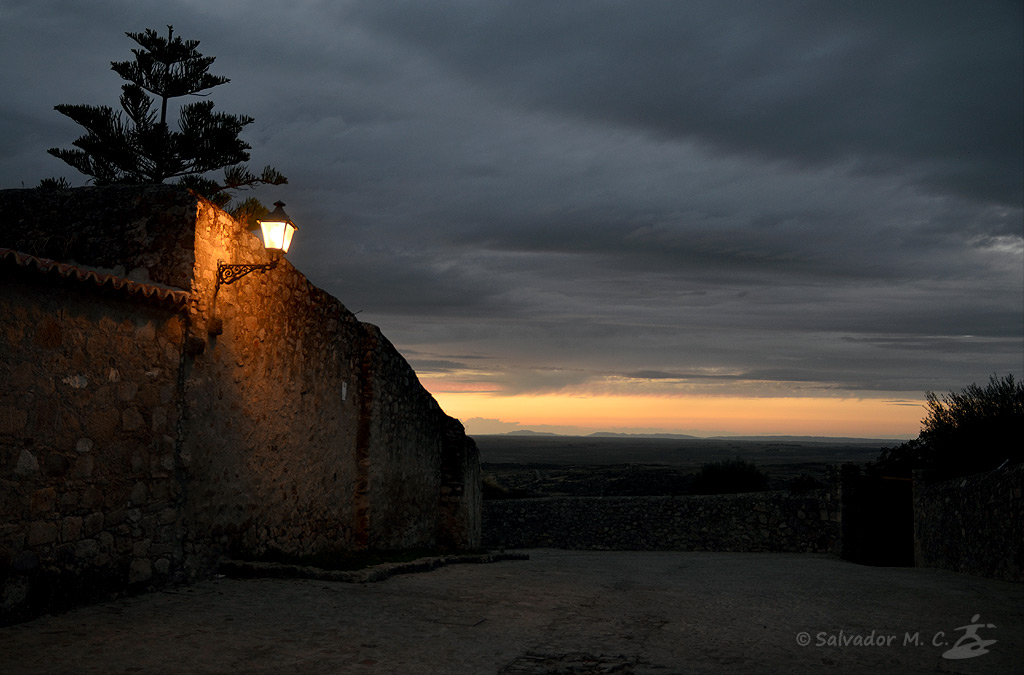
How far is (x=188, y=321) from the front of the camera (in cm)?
748

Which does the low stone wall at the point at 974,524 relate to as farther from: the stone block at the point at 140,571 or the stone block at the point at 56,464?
the stone block at the point at 56,464

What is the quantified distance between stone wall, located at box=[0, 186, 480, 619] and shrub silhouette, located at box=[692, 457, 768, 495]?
73.4 ft

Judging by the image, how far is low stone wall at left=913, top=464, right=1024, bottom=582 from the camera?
358 inches

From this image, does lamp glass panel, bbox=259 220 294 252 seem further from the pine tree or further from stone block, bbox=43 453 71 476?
the pine tree

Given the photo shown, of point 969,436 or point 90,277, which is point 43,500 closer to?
point 90,277

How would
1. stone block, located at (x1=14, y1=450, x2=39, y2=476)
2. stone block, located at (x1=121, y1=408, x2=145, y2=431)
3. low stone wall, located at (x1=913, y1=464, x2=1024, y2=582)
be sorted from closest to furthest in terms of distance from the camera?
1. stone block, located at (x1=14, y1=450, x2=39, y2=476)
2. stone block, located at (x1=121, y1=408, x2=145, y2=431)
3. low stone wall, located at (x1=913, y1=464, x2=1024, y2=582)

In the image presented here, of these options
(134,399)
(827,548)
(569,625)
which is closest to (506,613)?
(569,625)

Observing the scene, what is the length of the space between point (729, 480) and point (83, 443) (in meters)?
28.7

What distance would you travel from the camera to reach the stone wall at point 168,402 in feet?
19.5

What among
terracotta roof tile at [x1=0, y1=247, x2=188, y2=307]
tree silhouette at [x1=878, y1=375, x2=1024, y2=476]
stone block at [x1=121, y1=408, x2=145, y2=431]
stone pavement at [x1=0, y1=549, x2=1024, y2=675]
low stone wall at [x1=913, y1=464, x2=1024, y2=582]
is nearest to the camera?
stone pavement at [x1=0, y1=549, x2=1024, y2=675]

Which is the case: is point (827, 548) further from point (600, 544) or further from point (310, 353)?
point (310, 353)

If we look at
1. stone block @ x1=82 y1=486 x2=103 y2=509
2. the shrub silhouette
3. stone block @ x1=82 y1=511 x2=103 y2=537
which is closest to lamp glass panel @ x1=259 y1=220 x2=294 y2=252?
stone block @ x1=82 y1=486 x2=103 y2=509

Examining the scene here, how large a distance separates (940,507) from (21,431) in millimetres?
12346

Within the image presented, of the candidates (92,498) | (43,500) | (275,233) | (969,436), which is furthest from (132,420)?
(969,436)
